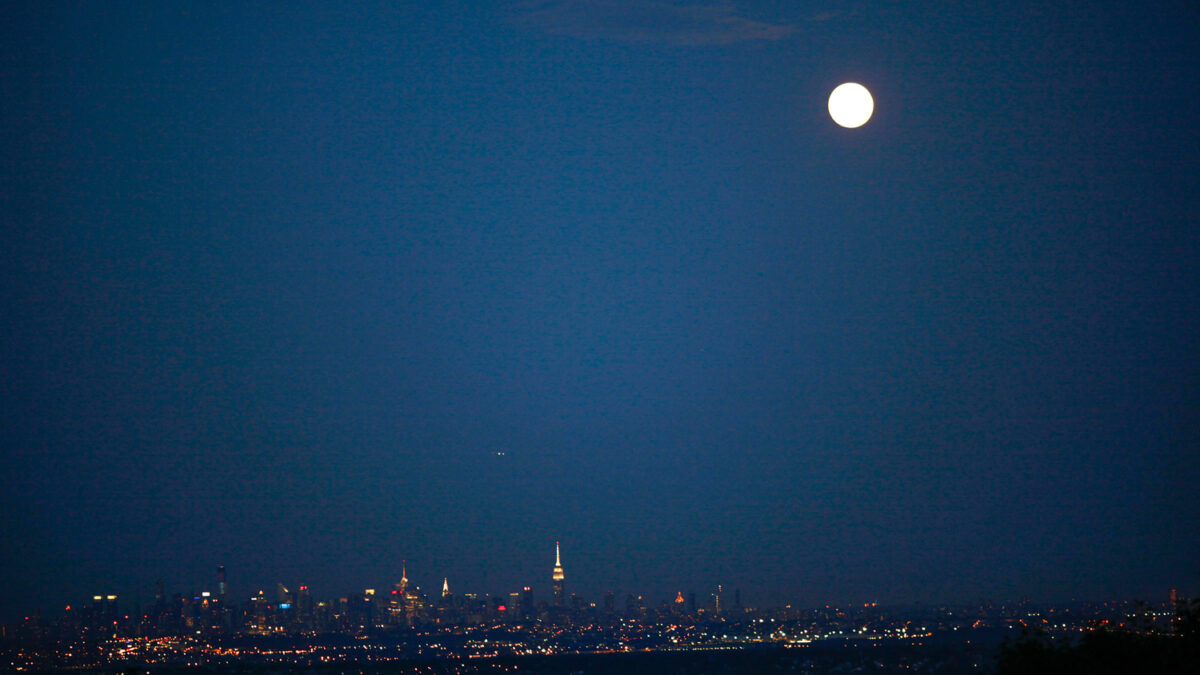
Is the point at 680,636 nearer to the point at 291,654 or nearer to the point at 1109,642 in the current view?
the point at 291,654

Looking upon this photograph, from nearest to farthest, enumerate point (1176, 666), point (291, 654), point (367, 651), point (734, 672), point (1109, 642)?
1. point (1176, 666)
2. point (1109, 642)
3. point (734, 672)
4. point (291, 654)
5. point (367, 651)

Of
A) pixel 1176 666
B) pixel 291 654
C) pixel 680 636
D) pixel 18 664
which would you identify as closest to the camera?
pixel 1176 666

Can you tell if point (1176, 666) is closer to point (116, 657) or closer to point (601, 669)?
point (601, 669)

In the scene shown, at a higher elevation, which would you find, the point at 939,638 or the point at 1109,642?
the point at 1109,642

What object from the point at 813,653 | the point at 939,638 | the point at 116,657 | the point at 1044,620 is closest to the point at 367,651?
the point at 116,657

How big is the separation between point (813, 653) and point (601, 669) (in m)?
29.7

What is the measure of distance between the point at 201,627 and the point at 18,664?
4514 centimetres

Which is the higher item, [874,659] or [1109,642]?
[1109,642]

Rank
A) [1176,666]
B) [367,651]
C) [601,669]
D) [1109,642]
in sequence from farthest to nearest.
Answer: [367,651]
[601,669]
[1109,642]
[1176,666]

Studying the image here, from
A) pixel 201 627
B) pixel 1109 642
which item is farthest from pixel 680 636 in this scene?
pixel 1109 642

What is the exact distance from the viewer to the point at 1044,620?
133 meters

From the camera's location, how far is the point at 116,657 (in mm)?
122125

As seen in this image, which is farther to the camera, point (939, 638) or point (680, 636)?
point (680, 636)

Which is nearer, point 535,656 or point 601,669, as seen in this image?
point 601,669
